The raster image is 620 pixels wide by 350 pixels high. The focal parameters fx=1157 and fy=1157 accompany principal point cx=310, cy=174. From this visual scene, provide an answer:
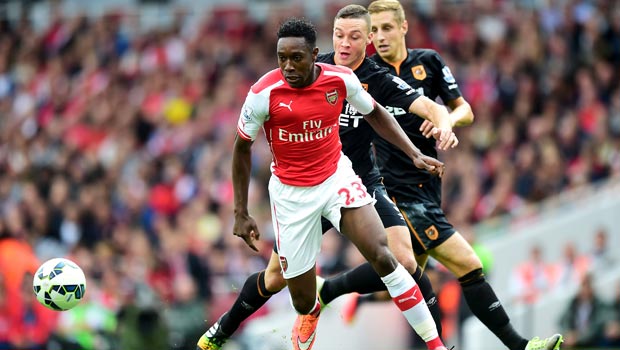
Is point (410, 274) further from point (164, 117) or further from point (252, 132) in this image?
point (164, 117)

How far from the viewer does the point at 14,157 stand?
762 inches

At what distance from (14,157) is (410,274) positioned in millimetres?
12024

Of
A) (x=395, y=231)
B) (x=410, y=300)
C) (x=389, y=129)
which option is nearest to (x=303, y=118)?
(x=389, y=129)

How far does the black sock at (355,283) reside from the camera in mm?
9422

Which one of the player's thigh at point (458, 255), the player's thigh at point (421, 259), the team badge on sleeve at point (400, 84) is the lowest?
the player's thigh at point (421, 259)

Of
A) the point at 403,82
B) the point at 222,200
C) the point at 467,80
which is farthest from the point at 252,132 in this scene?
the point at 467,80

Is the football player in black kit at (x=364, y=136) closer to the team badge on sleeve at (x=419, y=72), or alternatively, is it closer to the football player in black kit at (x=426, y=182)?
the football player in black kit at (x=426, y=182)

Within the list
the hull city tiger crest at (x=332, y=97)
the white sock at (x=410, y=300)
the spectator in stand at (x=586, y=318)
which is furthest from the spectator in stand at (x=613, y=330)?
the hull city tiger crest at (x=332, y=97)

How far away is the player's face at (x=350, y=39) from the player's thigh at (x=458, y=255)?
→ 1.64m

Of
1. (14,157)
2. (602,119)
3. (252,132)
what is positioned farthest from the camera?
(14,157)

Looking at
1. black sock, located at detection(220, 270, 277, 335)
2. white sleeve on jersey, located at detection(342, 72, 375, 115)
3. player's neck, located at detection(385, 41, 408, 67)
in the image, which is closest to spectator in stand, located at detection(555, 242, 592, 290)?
player's neck, located at detection(385, 41, 408, 67)

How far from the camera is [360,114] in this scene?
888 cm

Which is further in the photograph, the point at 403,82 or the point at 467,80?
the point at 467,80

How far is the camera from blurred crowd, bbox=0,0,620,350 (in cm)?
1551
